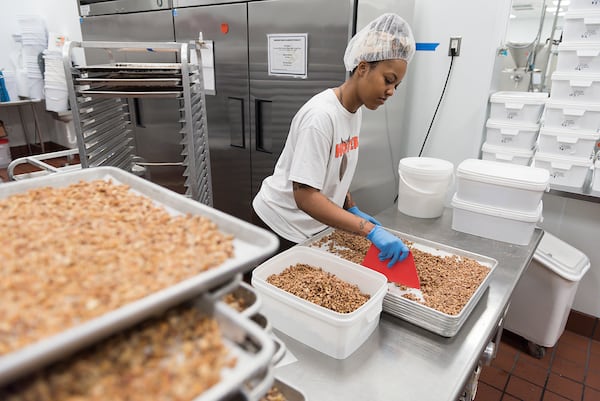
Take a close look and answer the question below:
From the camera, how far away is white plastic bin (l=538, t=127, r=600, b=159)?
2166 millimetres

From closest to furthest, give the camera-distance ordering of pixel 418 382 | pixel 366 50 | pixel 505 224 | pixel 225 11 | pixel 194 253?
pixel 194 253, pixel 418 382, pixel 366 50, pixel 505 224, pixel 225 11

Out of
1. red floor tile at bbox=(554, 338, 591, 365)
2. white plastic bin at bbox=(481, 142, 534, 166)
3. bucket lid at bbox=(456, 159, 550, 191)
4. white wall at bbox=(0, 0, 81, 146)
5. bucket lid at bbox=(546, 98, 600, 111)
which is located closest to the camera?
bucket lid at bbox=(456, 159, 550, 191)

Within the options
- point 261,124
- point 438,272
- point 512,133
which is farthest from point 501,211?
point 261,124

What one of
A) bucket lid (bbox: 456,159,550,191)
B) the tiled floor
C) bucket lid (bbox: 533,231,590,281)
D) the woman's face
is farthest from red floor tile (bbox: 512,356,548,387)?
the woman's face

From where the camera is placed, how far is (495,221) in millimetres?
1838

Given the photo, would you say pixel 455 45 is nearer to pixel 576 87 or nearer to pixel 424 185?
pixel 576 87

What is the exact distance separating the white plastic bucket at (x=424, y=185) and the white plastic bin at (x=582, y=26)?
948 millimetres

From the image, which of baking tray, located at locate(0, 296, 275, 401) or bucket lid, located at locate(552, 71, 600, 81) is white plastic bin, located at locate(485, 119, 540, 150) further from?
baking tray, located at locate(0, 296, 275, 401)

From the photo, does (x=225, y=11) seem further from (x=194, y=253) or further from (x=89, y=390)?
(x=89, y=390)

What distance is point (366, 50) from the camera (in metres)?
1.49

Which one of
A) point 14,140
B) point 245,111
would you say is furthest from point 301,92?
point 14,140

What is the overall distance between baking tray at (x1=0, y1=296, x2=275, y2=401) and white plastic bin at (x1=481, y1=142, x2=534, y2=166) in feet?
7.41

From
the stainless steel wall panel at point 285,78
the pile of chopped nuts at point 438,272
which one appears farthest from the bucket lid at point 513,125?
the pile of chopped nuts at point 438,272

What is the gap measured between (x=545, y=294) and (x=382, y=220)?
1089 mm
